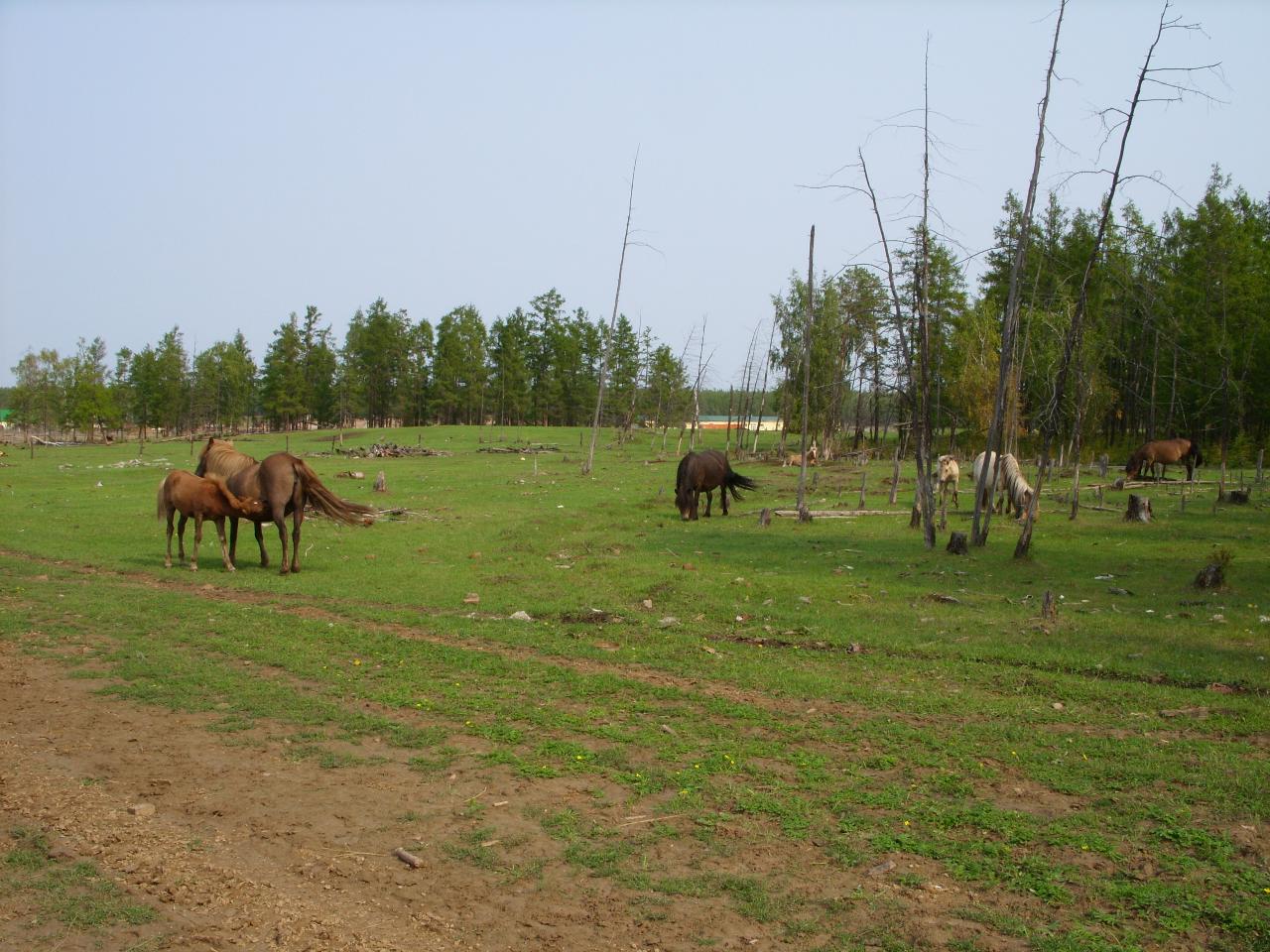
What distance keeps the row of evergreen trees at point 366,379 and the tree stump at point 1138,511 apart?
49.8 meters

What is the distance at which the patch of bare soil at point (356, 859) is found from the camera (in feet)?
14.8

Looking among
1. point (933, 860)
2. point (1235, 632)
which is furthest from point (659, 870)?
point (1235, 632)

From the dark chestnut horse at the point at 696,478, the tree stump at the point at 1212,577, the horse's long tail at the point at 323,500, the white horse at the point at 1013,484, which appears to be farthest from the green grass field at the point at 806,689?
the dark chestnut horse at the point at 696,478

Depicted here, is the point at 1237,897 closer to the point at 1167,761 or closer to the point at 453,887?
the point at 1167,761

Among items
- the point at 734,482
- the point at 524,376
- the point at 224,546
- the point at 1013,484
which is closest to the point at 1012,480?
the point at 1013,484

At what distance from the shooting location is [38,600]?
41.7 ft

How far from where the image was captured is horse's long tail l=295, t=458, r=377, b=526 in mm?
16219

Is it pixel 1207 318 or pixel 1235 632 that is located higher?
pixel 1207 318

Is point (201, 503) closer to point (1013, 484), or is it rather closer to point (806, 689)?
point (806, 689)

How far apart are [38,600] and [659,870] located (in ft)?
37.6

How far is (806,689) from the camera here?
859cm

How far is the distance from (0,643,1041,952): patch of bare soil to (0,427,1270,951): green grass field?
→ 0.09 meters

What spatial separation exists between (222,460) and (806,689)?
14.7 metres

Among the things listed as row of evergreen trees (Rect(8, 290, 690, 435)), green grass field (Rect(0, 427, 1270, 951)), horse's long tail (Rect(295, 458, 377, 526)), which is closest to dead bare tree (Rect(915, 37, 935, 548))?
green grass field (Rect(0, 427, 1270, 951))
